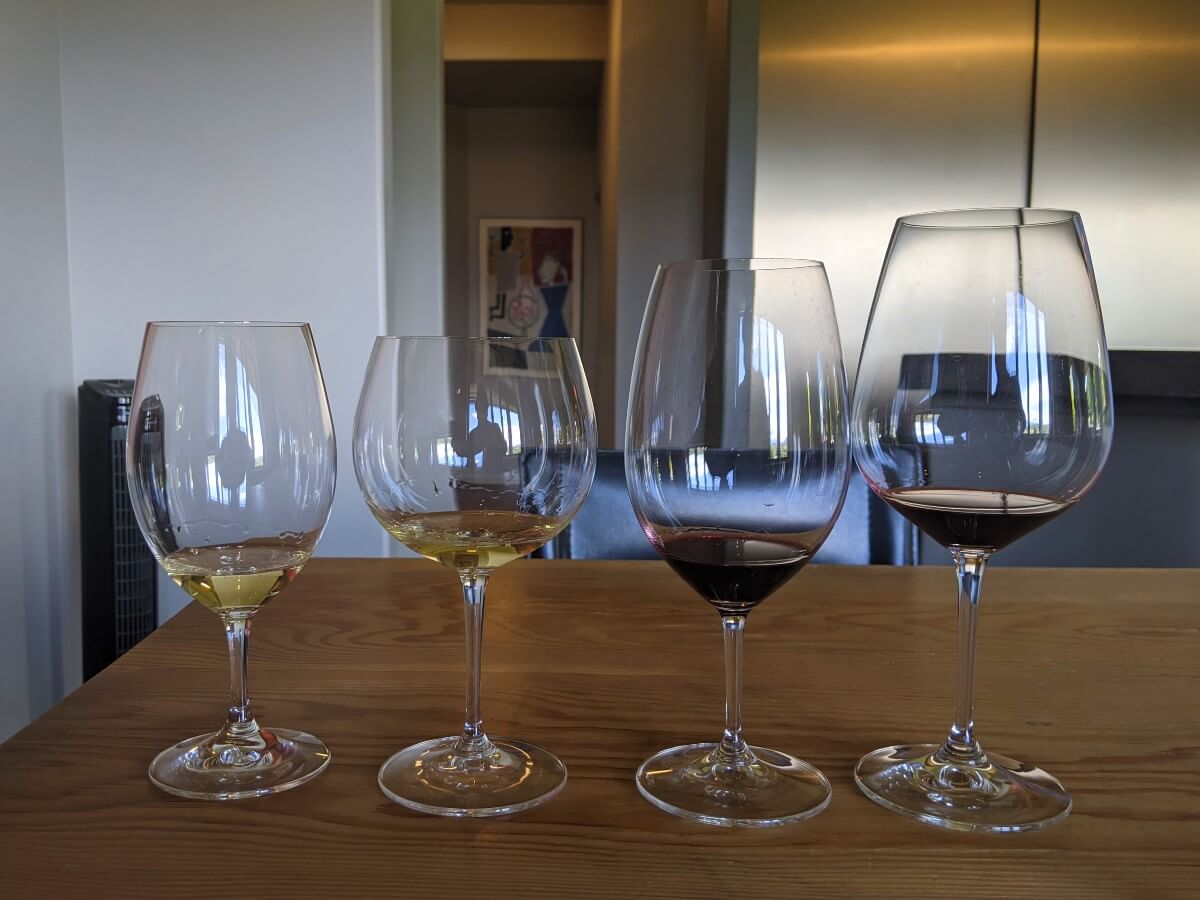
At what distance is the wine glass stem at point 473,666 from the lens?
0.50m

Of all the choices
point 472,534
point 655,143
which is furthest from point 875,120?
point 472,534

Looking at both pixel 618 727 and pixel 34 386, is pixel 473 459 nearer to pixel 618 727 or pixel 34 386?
pixel 618 727

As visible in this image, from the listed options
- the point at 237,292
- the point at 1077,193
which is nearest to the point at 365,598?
the point at 237,292

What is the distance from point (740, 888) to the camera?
389 millimetres

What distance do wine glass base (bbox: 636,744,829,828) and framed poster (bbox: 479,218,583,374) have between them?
6720 millimetres

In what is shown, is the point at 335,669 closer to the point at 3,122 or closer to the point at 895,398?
the point at 895,398

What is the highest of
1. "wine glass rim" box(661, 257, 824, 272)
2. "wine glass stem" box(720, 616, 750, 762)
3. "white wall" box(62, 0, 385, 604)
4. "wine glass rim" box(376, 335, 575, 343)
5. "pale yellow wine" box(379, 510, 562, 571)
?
"white wall" box(62, 0, 385, 604)

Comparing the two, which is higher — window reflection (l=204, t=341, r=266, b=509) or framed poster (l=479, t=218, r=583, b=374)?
framed poster (l=479, t=218, r=583, b=374)

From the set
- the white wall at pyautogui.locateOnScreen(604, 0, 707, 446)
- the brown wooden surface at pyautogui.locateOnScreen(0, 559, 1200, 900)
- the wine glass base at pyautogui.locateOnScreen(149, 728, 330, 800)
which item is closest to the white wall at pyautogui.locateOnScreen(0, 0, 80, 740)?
the brown wooden surface at pyautogui.locateOnScreen(0, 559, 1200, 900)

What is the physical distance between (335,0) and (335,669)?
6.12 feet

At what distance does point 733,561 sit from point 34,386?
1.87 metres

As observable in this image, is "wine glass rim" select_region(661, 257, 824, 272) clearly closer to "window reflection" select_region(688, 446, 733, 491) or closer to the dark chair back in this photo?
"window reflection" select_region(688, 446, 733, 491)

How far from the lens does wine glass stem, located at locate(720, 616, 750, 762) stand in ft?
1.57

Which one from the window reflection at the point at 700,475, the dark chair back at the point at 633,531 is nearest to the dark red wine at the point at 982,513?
the window reflection at the point at 700,475
